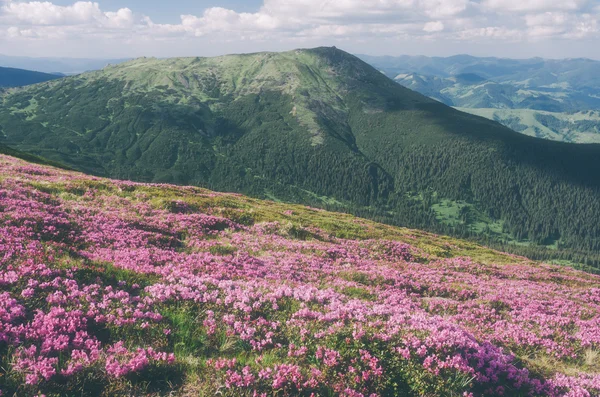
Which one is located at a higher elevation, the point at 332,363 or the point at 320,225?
the point at 332,363

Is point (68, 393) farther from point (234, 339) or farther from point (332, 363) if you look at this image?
point (332, 363)

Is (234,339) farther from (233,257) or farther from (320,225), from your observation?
(320,225)

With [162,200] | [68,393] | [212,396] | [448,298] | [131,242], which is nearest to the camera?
[68,393]

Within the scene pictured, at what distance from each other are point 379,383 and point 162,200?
22507 mm

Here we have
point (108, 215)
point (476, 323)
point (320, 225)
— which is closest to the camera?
point (476, 323)

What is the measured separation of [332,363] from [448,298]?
11.9 m

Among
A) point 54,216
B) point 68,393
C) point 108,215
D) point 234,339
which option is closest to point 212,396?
point 234,339

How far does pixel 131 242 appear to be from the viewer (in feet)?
50.8

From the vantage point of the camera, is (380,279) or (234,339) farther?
(380,279)

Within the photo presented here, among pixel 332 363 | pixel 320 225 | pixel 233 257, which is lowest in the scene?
pixel 320 225

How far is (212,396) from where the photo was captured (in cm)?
617

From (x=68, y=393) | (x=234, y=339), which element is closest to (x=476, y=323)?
(x=234, y=339)

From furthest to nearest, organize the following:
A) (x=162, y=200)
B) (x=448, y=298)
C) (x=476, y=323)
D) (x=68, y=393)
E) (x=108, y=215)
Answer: (x=162, y=200)
(x=108, y=215)
(x=448, y=298)
(x=476, y=323)
(x=68, y=393)

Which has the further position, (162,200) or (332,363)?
(162,200)
